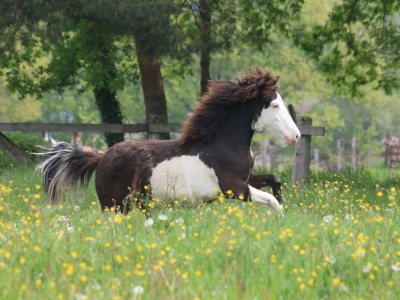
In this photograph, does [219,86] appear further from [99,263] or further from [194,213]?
[99,263]

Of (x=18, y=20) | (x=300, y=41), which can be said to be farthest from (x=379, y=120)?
(x=18, y=20)

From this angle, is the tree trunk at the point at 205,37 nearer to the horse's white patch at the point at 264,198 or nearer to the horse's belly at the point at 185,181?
the horse's belly at the point at 185,181

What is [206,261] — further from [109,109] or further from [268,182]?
[109,109]

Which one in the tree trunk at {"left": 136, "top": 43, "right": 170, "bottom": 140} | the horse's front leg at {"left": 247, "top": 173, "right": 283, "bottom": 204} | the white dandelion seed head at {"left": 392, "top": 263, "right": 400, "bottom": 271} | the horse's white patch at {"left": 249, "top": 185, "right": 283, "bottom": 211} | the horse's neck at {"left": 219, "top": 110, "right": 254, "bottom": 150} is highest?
the tree trunk at {"left": 136, "top": 43, "right": 170, "bottom": 140}

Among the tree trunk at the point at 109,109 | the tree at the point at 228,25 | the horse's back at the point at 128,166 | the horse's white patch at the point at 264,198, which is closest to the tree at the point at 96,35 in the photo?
the tree trunk at the point at 109,109

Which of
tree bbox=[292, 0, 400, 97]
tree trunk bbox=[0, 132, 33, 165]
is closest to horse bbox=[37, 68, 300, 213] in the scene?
tree trunk bbox=[0, 132, 33, 165]

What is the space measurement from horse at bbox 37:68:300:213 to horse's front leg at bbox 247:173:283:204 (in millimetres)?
13

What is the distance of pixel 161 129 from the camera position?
13141 millimetres

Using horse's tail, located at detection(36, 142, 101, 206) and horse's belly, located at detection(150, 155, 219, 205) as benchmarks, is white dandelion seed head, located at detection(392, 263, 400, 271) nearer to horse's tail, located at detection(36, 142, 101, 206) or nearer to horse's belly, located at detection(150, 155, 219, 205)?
horse's belly, located at detection(150, 155, 219, 205)

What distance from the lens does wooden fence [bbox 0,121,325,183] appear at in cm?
1247

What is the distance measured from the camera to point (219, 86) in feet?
22.8

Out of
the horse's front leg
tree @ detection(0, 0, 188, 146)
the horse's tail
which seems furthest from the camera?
tree @ detection(0, 0, 188, 146)

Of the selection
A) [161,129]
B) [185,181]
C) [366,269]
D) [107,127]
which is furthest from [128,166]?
[107,127]

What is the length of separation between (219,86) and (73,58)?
9187 mm
